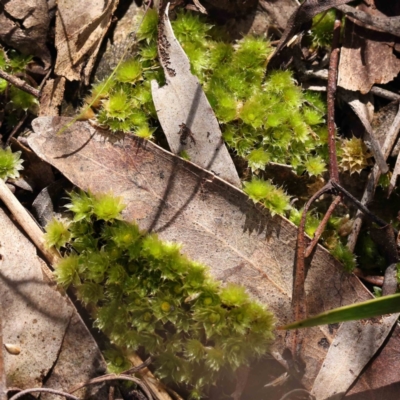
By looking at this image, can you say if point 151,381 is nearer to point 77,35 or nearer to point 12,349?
point 12,349

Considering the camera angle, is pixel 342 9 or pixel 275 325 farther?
→ pixel 342 9

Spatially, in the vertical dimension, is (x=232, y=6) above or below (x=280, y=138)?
above

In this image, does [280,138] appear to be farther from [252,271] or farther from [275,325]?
[275,325]

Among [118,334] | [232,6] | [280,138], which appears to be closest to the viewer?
[118,334]

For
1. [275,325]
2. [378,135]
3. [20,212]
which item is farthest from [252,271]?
[20,212]

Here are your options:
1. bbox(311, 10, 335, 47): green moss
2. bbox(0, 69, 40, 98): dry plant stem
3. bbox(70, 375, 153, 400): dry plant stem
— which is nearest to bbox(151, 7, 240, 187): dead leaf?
bbox(0, 69, 40, 98): dry plant stem

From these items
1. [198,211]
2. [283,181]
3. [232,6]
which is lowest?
[198,211]

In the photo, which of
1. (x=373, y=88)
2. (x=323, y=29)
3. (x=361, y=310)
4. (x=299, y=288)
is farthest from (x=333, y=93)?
(x=361, y=310)

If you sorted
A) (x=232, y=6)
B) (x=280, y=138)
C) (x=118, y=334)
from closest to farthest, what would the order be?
1. (x=118, y=334)
2. (x=280, y=138)
3. (x=232, y=6)
